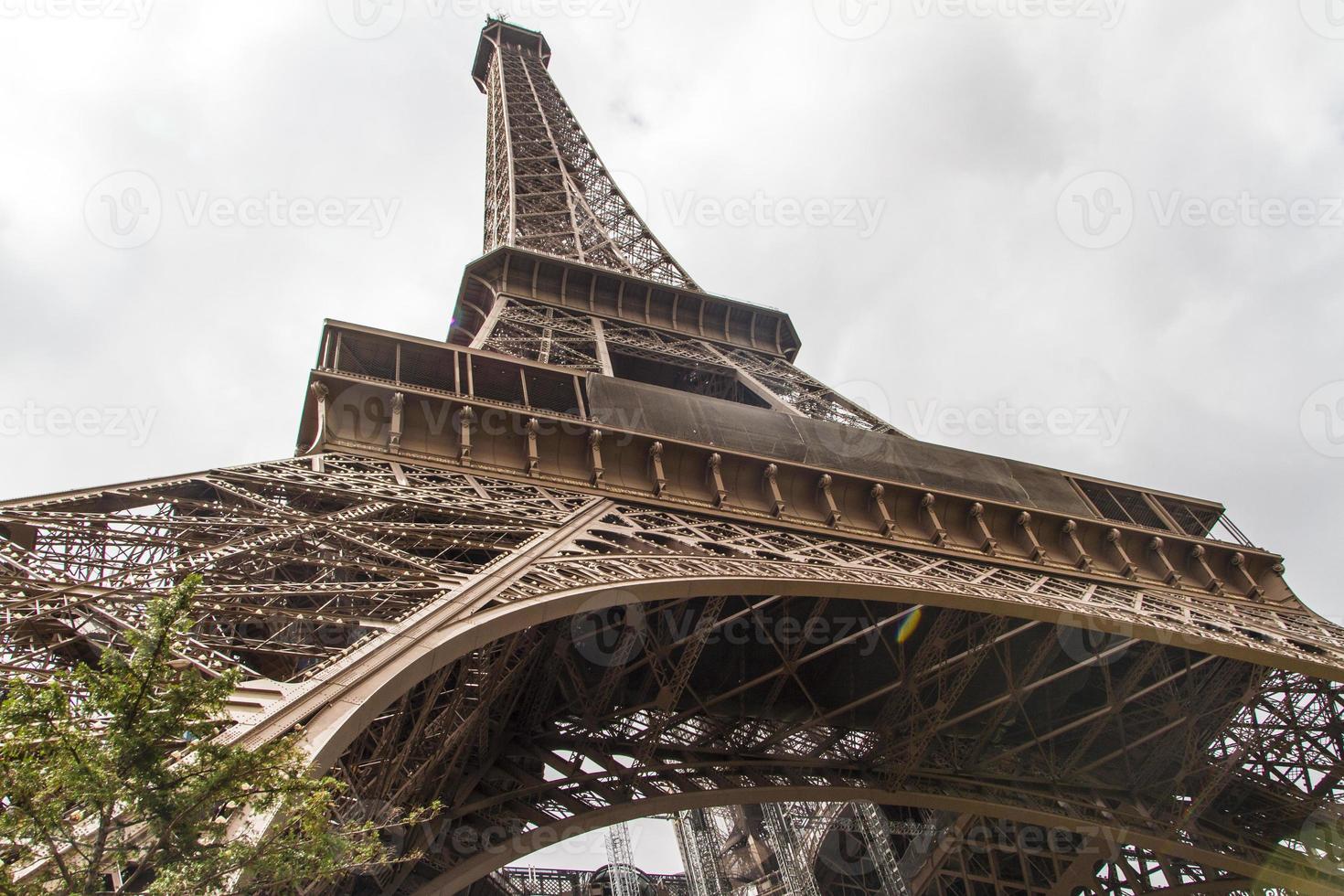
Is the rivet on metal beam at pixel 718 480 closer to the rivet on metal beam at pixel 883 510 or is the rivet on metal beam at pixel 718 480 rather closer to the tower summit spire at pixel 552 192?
the rivet on metal beam at pixel 883 510

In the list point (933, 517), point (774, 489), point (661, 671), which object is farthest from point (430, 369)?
point (933, 517)

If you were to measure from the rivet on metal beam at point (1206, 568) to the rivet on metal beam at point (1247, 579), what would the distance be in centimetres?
55

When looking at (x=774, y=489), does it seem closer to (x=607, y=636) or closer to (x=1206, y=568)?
(x=607, y=636)

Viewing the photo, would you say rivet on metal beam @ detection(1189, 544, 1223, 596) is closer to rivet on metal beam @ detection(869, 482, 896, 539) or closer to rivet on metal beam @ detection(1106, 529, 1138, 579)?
rivet on metal beam @ detection(1106, 529, 1138, 579)

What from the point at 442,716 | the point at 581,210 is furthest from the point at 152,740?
the point at 581,210

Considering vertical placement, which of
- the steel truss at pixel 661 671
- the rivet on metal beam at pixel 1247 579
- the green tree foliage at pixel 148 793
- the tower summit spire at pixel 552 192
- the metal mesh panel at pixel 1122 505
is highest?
the tower summit spire at pixel 552 192

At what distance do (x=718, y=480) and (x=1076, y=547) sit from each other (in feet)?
25.4

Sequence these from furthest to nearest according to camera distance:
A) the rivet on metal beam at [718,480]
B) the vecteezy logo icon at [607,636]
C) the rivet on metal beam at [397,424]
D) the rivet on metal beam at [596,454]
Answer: the rivet on metal beam at [718,480] → the rivet on metal beam at [596,454] → the vecteezy logo icon at [607,636] → the rivet on metal beam at [397,424]

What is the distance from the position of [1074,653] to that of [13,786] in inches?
732

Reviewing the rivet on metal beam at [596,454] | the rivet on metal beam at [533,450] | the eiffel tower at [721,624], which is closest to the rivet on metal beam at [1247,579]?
the eiffel tower at [721,624]

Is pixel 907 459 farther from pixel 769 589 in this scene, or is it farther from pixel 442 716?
pixel 442 716

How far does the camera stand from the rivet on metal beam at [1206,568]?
67.7ft

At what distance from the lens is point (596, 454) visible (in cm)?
1697

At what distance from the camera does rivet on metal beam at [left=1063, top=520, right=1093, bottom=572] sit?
19391 mm
